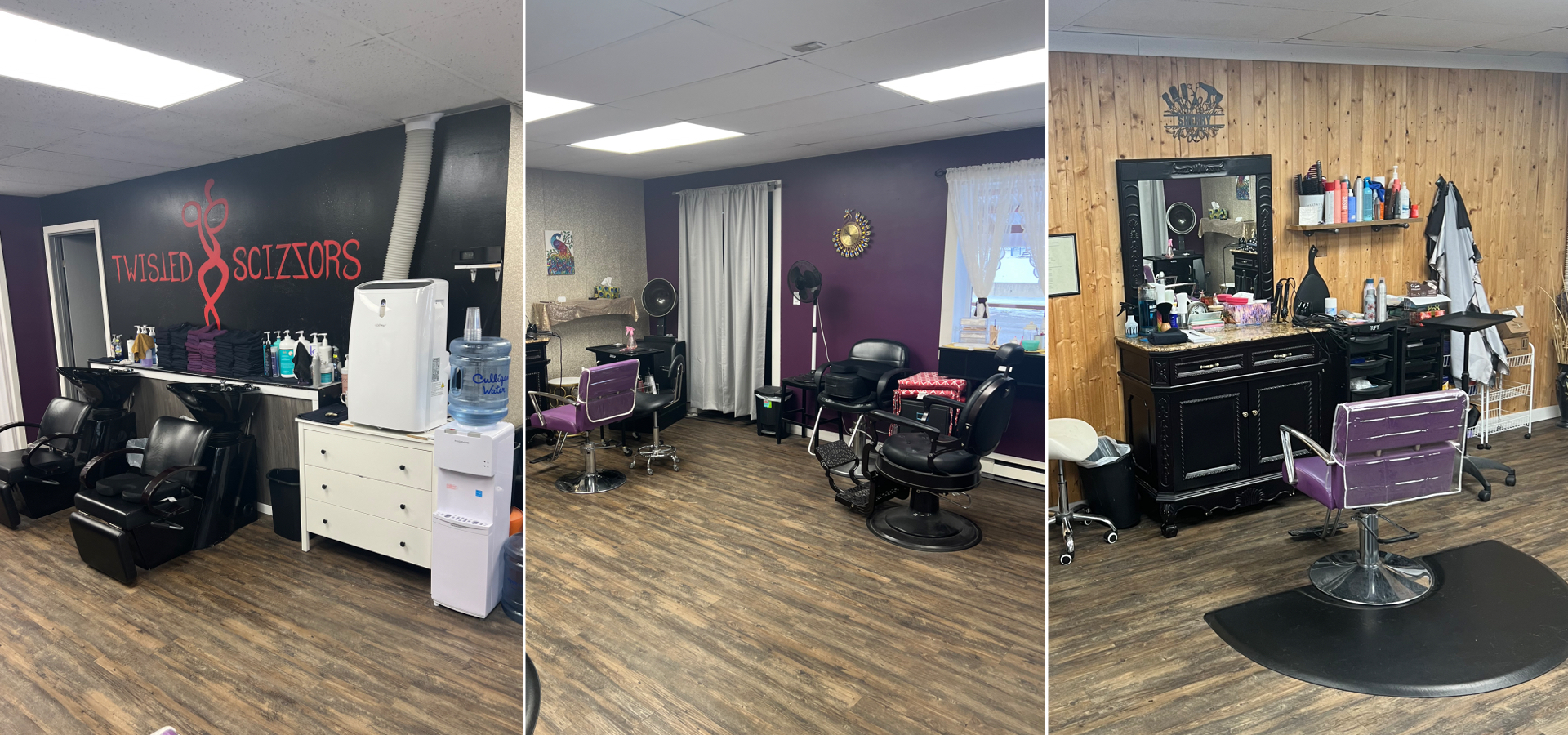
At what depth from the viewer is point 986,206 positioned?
0.87 m

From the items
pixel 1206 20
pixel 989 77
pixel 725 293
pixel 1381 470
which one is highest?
pixel 1206 20

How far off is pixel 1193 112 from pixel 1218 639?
2.54 metres

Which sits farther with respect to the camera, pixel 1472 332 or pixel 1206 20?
pixel 1472 332

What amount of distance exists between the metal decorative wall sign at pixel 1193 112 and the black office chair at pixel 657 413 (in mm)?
3397

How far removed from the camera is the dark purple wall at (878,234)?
86cm

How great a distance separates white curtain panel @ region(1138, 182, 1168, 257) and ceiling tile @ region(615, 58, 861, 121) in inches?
117

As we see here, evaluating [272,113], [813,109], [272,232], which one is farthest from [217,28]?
[813,109]

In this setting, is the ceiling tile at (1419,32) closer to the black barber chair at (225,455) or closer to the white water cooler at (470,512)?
the white water cooler at (470,512)

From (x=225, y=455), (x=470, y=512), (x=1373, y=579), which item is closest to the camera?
(x=470, y=512)

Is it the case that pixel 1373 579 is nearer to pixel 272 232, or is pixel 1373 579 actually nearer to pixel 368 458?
pixel 368 458

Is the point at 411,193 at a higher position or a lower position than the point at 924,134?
higher

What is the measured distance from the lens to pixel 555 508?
3.84ft

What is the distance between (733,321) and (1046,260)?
1.42ft

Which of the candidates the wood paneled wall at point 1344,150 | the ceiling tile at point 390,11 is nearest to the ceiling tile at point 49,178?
the ceiling tile at point 390,11
